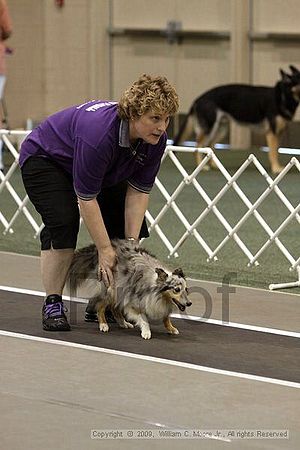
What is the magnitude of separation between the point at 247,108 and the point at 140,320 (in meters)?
5.46

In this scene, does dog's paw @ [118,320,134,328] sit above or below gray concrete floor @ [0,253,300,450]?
below

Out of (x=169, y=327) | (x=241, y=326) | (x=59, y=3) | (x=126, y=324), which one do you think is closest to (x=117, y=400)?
(x=169, y=327)

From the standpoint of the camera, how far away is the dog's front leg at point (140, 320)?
4461 mm

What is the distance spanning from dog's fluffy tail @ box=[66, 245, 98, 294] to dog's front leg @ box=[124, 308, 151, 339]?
21 cm

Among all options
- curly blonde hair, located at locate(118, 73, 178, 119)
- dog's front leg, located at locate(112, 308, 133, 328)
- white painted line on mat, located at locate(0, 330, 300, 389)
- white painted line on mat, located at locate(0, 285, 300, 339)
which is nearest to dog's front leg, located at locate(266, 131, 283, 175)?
white painted line on mat, located at locate(0, 285, 300, 339)

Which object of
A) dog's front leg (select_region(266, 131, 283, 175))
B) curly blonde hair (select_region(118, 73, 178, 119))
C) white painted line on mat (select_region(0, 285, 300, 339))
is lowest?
dog's front leg (select_region(266, 131, 283, 175))

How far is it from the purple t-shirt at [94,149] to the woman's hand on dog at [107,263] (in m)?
0.22

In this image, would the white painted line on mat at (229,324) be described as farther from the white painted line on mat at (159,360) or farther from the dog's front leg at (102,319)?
the white painted line on mat at (159,360)

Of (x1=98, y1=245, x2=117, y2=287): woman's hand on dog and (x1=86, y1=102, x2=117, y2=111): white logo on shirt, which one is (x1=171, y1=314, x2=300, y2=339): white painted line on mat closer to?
(x1=98, y1=245, x2=117, y2=287): woman's hand on dog

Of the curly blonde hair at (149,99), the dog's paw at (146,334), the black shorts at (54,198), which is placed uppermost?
the curly blonde hair at (149,99)

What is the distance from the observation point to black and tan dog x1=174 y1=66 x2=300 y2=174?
950cm

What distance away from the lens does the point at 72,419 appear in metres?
3.47

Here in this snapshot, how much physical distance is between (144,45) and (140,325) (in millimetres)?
7669

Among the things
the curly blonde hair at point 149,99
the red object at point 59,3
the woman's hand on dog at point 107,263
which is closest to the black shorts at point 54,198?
the woman's hand on dog at point 107,263
